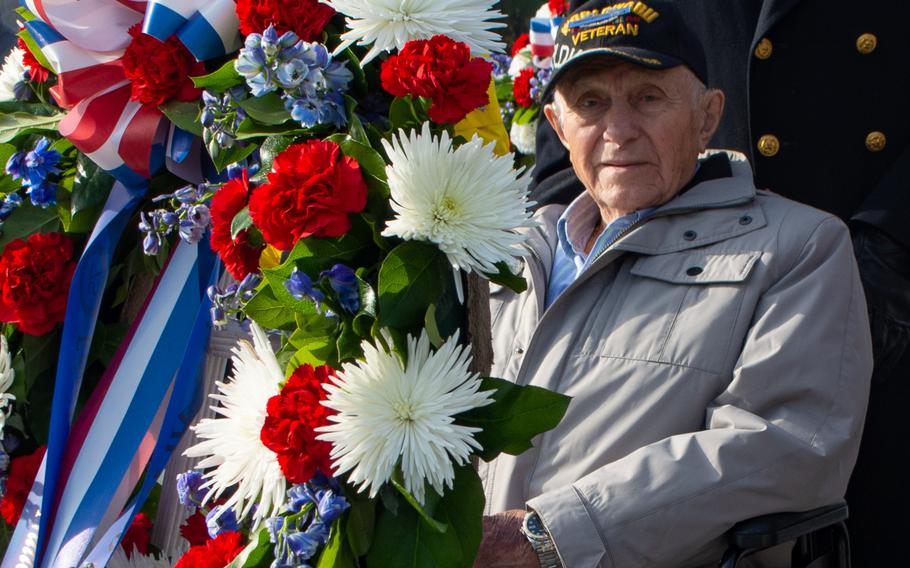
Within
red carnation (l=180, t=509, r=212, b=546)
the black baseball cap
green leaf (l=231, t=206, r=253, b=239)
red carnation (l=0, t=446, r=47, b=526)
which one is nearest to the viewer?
green leaf (l=231, t=206, r=253, b=239)

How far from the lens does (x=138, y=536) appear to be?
2457 millimetres

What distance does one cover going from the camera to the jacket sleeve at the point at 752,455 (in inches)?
79.6

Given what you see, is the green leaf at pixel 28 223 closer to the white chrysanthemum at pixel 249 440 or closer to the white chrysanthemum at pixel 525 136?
the white chrysanthemum at pixel 249 440

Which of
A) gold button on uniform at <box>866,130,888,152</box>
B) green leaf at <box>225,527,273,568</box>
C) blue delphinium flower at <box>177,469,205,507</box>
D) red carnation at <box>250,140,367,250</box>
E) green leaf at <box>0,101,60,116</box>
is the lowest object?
green leaf at <box>225,527,273,568</box>

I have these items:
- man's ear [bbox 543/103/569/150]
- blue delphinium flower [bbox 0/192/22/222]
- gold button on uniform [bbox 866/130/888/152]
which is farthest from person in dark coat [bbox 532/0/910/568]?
blue delphinium flower [bbox 0/192/22/222]

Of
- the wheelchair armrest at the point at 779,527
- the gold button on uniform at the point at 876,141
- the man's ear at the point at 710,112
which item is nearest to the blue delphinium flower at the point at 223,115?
the man's ear at the point at 710,112

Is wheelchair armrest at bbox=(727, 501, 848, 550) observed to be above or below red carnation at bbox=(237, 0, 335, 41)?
below

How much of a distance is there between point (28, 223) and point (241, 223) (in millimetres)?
862

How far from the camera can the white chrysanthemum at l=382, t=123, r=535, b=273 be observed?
5.52 ft

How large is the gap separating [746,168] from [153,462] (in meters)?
1.43

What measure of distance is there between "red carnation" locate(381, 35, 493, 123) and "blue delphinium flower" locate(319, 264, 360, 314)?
0.28 m

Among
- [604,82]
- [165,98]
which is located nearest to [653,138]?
[604,82]

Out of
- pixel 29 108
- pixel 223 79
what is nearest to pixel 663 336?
pixel 223 79

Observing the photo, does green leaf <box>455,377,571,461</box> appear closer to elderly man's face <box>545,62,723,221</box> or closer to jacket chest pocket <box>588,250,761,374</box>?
jacket chest pocket <box>588,250,761,374</box>
